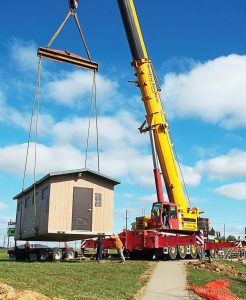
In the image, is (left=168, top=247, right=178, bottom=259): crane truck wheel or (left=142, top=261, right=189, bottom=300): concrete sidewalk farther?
(left=168, top=247, right=178, bottom=259): crane truck wheel

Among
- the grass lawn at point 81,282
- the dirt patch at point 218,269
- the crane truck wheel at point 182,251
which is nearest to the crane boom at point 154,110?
the crane truck wheel at point 182,251

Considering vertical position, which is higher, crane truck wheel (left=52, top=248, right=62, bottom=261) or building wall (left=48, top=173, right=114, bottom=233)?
building wall (left=48, top=173, right=114, bottom=233)

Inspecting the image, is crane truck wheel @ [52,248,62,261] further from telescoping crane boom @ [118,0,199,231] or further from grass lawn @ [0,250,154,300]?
grass lawn @ [0,250,154,300]

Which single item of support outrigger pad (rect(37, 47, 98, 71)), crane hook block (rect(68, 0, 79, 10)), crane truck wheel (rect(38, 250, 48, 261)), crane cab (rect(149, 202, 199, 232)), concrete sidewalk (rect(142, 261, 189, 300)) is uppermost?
crane hook block (rect(68, 0, 79, 10))

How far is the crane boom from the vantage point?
22667 mm

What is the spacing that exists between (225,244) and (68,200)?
1170cm

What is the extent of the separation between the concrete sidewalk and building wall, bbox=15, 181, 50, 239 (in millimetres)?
5984

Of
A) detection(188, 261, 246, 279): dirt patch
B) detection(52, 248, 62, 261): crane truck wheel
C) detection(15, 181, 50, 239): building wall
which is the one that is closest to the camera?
detection(188, 261, 246, 279): dirt patch

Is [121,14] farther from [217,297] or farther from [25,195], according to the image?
[217,297]

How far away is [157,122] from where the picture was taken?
76.3ft

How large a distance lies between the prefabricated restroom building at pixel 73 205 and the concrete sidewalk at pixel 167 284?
436 centimetres

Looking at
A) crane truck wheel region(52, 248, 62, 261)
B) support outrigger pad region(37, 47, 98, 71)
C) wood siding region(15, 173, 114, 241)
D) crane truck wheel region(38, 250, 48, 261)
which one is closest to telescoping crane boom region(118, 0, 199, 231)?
wood siding region(15, 173, 114, 241)

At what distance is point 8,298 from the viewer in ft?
24.2

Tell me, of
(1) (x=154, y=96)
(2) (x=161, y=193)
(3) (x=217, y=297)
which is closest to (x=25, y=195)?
(2) (x=161, y=193)
